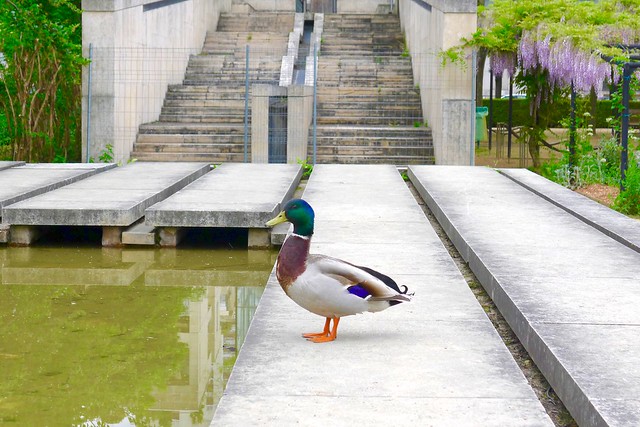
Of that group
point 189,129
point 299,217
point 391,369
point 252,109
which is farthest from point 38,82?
point 391,369

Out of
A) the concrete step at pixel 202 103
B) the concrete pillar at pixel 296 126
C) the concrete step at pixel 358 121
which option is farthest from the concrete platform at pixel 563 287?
the concrete step at pixel 202 103

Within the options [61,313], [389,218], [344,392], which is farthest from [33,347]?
[389,218]

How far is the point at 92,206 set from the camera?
11.1 meters

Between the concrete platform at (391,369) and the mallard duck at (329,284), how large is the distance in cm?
25

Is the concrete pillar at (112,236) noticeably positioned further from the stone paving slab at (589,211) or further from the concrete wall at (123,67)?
the concrete wall at (123,67)

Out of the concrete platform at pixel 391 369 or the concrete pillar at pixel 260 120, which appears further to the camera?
the concrete pillar at pixel 260 120

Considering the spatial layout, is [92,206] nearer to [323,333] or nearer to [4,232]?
[4,232]

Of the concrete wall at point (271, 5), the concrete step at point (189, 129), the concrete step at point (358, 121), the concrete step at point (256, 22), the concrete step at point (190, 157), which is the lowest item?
the concrete step at point (190, 157)

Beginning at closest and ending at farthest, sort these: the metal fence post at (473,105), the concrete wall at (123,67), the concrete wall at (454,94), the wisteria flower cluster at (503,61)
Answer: the concrete wall at (123,67) → the metal fence post at (473,105) → the concrete wall at (454,94) → the wisteria flower cluster at (503,61)

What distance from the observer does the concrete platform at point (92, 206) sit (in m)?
10.8

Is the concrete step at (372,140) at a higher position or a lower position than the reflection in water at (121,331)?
higher

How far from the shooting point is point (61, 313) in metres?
8.13

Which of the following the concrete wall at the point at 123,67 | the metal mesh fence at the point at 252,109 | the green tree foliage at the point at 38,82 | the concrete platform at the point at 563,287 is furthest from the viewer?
the metal mesh fence at the point at 252,109

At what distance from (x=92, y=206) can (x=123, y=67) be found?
26.3 feet
